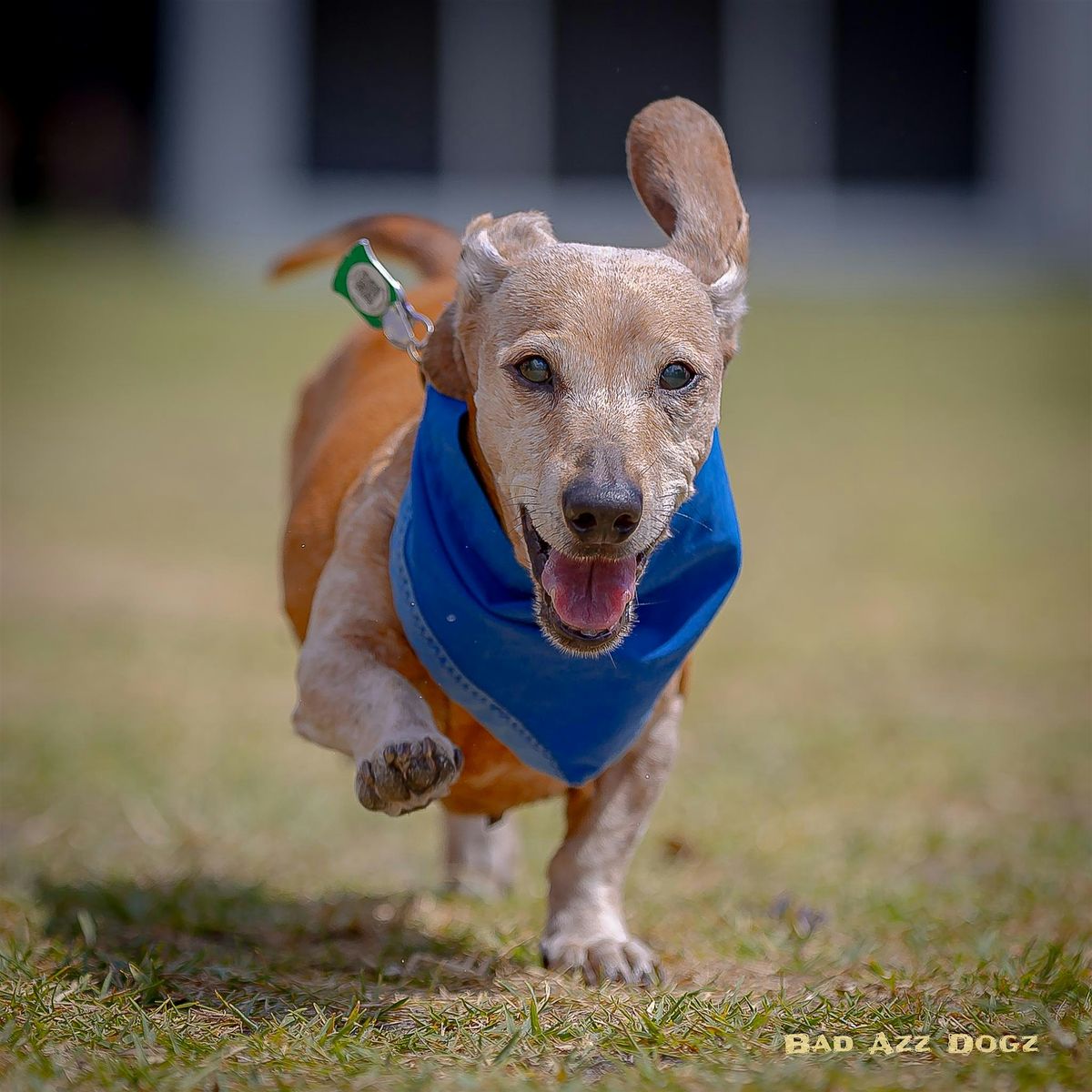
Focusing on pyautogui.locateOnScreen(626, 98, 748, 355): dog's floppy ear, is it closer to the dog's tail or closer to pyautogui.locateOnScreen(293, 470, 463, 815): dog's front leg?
pyautogui.locateOnScreen(293, 470, 463, 815): dog's front leg

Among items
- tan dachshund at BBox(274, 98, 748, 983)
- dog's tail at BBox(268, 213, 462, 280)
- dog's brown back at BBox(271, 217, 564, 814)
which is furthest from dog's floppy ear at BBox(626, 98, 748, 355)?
dog's tail at BBox(268, 213, 462, 280)

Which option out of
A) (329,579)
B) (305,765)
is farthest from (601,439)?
(305,765)

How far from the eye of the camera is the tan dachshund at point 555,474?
272 cm

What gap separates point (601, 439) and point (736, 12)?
15836 mm

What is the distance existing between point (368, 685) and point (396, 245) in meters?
1.86

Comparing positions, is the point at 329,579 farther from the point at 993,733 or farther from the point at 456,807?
the point at 993,733

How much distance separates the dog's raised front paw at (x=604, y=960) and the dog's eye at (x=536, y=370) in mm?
1151

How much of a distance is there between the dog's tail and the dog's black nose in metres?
1.81

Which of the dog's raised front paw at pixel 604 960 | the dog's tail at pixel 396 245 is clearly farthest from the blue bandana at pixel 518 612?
the dog's tail at pixel 396 245

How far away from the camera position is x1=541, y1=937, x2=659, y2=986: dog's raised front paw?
3139mm

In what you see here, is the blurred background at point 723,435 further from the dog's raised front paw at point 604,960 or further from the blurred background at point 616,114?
the dog's raised front paw at point 604,960

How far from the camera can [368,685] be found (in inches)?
116

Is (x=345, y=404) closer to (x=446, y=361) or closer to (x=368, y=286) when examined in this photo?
(x=368, y=286)

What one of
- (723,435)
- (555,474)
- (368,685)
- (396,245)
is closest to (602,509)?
(555,474)
